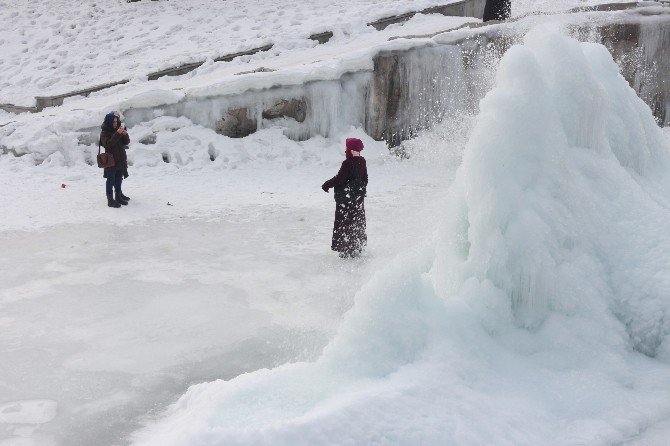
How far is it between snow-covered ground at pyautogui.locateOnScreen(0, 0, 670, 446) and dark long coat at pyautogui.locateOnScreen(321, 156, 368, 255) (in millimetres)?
183

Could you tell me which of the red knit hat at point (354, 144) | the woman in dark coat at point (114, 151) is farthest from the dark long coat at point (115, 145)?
the red knit hat at point (354, 144)

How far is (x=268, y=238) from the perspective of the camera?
842 centimetres

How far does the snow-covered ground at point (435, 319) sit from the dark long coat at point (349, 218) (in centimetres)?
18

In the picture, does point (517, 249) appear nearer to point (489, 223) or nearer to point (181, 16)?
point (489, 223)

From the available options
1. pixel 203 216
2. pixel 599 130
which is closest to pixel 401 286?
pixel 599 130

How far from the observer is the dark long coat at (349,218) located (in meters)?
7.54

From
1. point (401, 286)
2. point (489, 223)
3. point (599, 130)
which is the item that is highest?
point (599, 130)

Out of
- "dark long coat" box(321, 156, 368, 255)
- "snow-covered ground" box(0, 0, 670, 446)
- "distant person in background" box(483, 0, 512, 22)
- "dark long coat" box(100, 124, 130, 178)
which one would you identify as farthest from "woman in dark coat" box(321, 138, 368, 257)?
"distant person in background" box(483, 0, 512, 22)

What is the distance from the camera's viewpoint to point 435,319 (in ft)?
13.9

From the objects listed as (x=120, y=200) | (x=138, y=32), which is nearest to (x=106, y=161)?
(x=120, y=200)

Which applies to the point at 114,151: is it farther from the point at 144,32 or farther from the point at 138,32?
the point at 138,32

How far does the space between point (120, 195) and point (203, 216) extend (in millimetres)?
1368

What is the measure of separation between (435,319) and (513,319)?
617 millimetres

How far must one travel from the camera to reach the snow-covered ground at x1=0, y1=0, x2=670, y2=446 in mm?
3732
